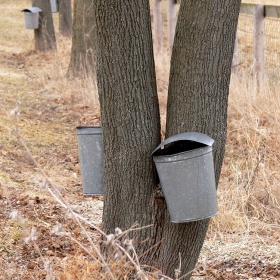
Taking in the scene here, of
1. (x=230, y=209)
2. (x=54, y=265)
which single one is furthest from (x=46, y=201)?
(x=230, y=209)

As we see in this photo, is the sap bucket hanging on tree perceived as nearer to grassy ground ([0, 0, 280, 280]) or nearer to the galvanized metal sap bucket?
grassy ground ([0, 0, 280, 280])

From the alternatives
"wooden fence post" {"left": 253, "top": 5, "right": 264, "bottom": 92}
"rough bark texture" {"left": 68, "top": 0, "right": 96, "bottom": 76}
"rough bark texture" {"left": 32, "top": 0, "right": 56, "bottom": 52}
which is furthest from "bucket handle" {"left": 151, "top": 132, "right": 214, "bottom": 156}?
"rough bark texture" {"left": 32, "top": 0, "right": 56, "bottom": 52}

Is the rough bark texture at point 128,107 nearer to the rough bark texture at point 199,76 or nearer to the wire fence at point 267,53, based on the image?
the rough bark texture at point 199,76

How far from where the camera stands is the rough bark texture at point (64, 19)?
575 inches

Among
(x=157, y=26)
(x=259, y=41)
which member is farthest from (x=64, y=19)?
(x=259, y=41)

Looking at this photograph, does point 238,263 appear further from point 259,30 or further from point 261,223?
point 259,30

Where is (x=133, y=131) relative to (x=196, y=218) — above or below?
above

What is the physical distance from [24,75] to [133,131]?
7.67 meters

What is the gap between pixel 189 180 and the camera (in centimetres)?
274

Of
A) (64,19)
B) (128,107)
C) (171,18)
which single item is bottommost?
(128,107)

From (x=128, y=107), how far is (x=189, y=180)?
0.57 metres

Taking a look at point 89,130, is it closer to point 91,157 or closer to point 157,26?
point 91,157

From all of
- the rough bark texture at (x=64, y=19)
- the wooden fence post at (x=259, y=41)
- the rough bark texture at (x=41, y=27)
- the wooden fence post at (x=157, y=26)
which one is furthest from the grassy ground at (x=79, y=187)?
the rough bark texture at (x=64, y=19)

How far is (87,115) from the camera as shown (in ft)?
24.4
